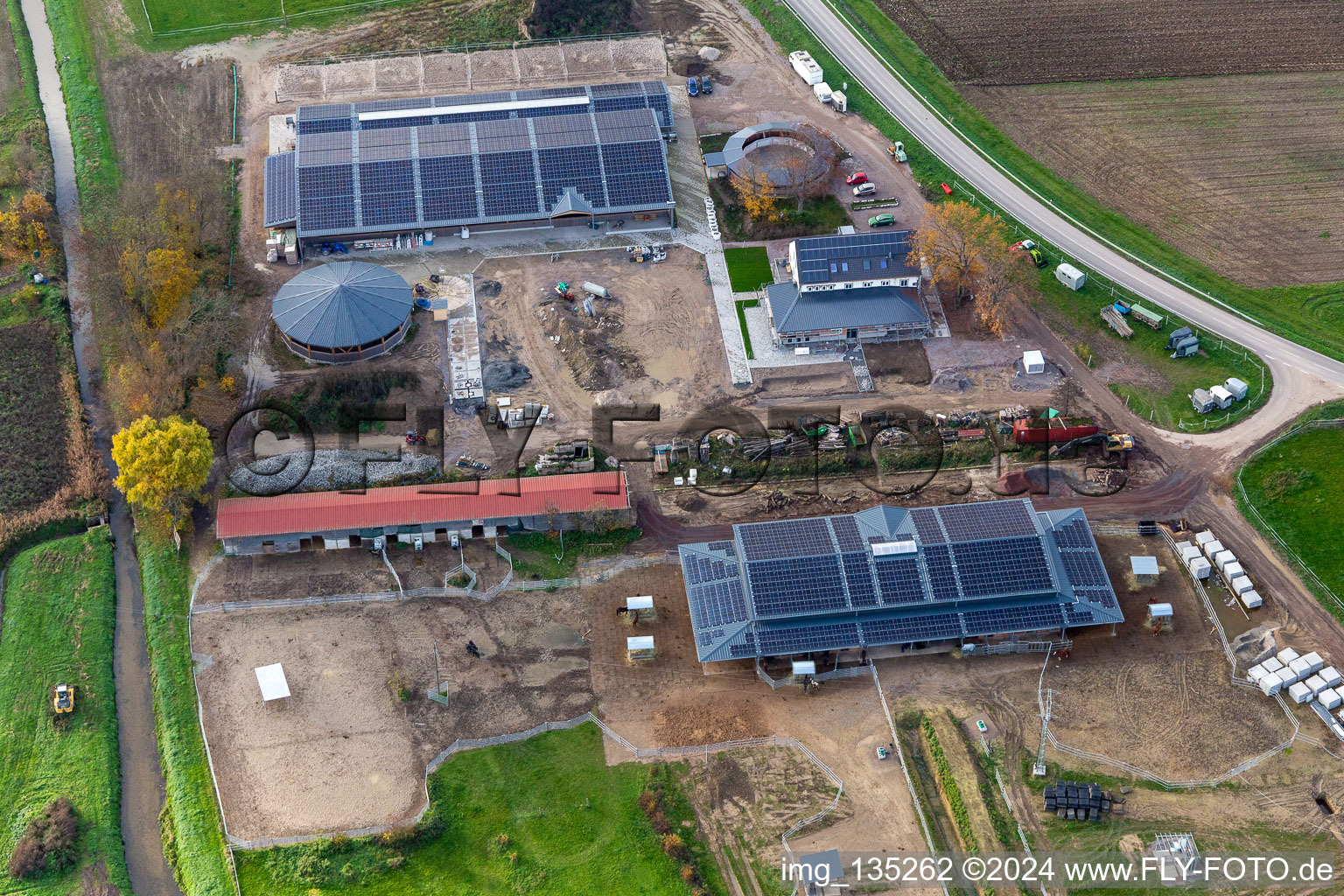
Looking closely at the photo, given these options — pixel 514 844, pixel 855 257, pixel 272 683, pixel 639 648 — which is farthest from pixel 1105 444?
pixel 272 683

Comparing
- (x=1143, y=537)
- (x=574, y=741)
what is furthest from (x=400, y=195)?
(x=1143, y=537)

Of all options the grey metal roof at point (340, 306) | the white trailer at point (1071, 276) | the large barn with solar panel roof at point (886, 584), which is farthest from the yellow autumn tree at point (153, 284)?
the white trailer at point (1071, 276)

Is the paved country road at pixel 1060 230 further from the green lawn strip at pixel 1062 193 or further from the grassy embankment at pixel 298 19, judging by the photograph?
the grassy embankment at pixel 298 19

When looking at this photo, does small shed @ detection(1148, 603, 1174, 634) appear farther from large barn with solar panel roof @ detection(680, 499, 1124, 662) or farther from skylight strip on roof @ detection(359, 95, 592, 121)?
skylight strip on roof @ detection(359, 95, 592, 121)

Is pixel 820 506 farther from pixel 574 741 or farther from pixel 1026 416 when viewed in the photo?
pixel 574 741

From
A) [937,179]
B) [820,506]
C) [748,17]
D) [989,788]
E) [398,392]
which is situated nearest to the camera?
[989,788]

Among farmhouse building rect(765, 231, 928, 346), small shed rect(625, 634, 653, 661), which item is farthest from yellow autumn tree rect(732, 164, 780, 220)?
small shed rect(625, 634, 653, 661)
